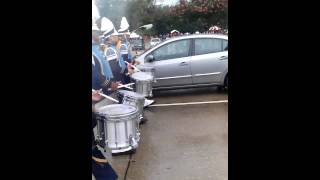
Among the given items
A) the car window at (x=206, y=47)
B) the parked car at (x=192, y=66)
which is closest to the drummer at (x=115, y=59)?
the parked car at (x=192, y=66)

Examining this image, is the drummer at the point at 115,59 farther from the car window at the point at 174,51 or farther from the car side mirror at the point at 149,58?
the car window at the point at 174,51

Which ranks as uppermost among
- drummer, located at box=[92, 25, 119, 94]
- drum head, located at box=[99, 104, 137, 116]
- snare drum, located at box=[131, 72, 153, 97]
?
drummer, located at box=[92, 25, 119, 94]

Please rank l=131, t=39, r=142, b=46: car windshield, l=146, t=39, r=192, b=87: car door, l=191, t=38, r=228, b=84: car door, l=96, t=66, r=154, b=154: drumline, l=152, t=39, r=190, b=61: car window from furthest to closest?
l=191, t=38, r=228, b=84: car door < l=146, t=39, r=192, b=87: car door < l=152, t=39, r=190, b=61: car window < l=131, t=39, r=142, b=46: car windshield < l=96, t=66, r=154, b=154: drumline

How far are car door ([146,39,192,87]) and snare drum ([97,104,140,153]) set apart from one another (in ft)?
6.37

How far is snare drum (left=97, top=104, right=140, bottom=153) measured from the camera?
250cm

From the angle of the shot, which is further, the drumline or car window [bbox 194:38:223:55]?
car window [bbox 194:38:223:55]

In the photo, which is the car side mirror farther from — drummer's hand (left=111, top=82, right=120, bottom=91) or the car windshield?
drummer's hand (left=111, top=82, right=120, bottom=91)

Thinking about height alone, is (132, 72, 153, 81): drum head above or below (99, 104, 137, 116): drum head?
above

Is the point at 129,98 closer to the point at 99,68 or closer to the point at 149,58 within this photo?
the point at 99,68

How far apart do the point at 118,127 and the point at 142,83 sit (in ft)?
3.80

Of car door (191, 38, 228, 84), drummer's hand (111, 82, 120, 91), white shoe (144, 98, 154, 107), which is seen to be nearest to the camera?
drummer's hand (111, 82, 120, 91)

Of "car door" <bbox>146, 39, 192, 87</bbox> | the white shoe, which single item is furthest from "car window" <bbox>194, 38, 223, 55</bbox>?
the white shoe

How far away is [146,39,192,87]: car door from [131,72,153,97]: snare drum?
799 millimetres
